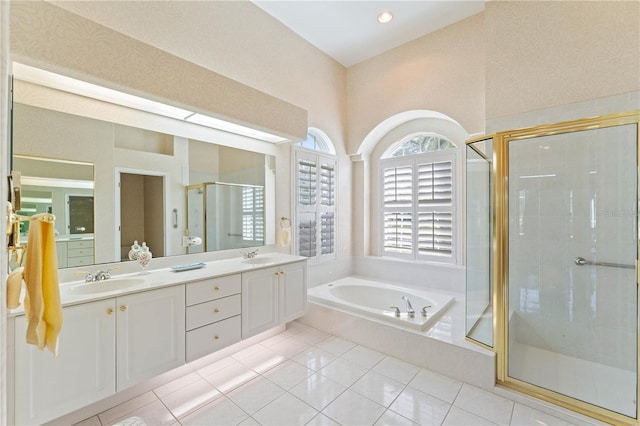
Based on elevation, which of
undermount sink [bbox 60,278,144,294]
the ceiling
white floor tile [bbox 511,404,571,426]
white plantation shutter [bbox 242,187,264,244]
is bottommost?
white floor tile [bbox 511,404,571,426]

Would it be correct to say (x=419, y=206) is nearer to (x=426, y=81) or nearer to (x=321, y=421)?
(x=426, y=81)

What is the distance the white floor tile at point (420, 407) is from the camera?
5.71ft

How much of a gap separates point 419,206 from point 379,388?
94.4 inches

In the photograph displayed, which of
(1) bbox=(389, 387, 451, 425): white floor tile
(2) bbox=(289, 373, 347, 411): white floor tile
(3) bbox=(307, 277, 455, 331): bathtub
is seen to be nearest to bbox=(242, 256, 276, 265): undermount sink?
(3) bbox=(307, 277, 455, 331): bathtub

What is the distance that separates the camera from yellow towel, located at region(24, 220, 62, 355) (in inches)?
34.5

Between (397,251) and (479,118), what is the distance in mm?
1991

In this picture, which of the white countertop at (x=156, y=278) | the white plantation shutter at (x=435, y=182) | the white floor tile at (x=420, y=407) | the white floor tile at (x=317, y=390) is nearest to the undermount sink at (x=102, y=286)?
the white countertop at (x=156, y=278)

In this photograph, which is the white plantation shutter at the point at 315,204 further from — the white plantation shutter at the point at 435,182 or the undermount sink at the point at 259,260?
the white plantation shutter at the point at 435,182

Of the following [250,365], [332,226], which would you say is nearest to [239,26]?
[332,226]

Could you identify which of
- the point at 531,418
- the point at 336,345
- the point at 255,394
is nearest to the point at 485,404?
the point at 531,418

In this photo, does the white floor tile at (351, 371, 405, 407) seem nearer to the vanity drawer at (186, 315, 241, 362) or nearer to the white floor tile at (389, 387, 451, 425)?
the white floor tile at (389, 387, 451, 425)

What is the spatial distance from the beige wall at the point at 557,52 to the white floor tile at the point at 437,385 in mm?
2430

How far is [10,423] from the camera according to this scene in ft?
4.18

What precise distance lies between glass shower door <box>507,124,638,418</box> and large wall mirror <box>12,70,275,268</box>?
2839 millimetres
